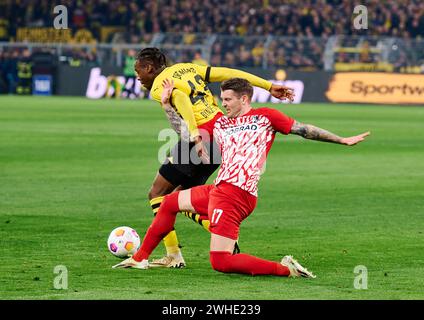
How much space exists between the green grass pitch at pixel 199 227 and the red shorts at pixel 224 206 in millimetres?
402

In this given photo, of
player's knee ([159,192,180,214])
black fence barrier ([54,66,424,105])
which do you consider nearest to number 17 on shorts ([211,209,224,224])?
player's knee ([159,192,180,214])

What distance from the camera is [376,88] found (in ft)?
138

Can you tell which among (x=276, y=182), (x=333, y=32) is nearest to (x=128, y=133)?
(x=276, y=182)

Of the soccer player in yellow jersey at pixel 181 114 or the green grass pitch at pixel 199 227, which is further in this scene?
the soccer player in yellow jersey at pixel 181 114

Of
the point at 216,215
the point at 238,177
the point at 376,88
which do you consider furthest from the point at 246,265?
the point at 376,88

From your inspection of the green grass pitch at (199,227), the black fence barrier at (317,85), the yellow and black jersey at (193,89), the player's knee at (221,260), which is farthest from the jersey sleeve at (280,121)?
the black fence barrier at (317,85)

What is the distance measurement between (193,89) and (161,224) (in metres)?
1.43

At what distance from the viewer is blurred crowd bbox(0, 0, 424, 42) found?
50.5 m

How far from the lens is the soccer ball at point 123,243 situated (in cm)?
1020

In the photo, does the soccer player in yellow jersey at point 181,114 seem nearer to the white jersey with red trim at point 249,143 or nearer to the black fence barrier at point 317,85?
the white jersey with red trim at point 249,143

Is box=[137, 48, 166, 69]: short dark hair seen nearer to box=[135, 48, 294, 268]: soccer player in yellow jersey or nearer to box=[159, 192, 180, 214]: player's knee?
box=[135, 48, 294, 268]: soccer player in yellow jersey

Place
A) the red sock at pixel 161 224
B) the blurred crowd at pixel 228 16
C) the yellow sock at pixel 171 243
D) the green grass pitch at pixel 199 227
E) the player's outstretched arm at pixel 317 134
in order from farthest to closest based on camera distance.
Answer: the blurred crowd at pixel 228 16 → the yellow sock at pixel 171 243 → the red sock at pixel 161 224 → the player's outstretched arm at pixel 317 134 → the green grass pitch at pixel 199 227

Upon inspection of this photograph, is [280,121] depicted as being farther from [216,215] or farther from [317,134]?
[216,215]
